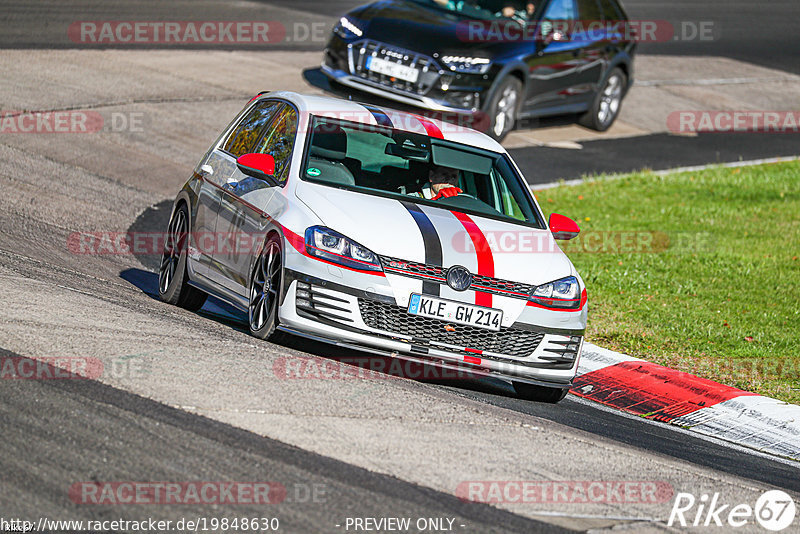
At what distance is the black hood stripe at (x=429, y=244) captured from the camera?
7254mm

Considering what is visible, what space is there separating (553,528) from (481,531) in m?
0.36

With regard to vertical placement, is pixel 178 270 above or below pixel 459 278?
below

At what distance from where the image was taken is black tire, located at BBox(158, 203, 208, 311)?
893 centimetres

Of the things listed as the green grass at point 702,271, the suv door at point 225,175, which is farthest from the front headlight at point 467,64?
the suv door at point 225,175

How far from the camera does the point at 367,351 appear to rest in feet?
24.0

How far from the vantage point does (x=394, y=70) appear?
15.9 m

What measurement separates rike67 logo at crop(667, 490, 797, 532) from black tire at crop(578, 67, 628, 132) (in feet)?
42.7

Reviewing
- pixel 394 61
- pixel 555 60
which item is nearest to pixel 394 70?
pixel 394 61

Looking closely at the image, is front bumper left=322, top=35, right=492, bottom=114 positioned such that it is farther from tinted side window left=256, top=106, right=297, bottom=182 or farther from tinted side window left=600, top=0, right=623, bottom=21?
tinted side window left=256, top=106, right=297, bottom=182

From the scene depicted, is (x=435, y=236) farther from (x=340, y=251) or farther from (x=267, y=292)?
(x=267, y=292)

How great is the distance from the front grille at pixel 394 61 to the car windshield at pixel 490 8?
1.37 metres

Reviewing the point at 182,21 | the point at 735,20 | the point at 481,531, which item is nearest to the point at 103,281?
the point at 481,531

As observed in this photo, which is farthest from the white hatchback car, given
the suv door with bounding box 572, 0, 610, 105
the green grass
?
the suv door with bounding box 572, 0, 610, 105

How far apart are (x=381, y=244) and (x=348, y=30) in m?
9.53
